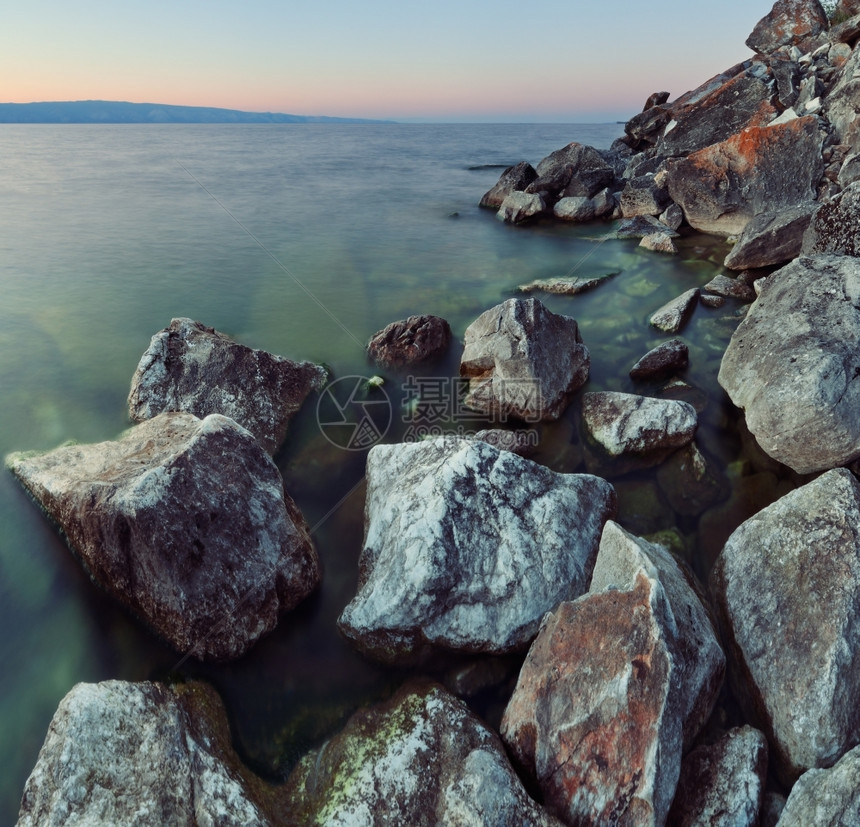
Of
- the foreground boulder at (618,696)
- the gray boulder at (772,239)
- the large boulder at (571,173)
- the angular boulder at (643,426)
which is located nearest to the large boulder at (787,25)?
the large boulder at (571,173)

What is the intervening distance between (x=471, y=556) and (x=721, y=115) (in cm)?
2128

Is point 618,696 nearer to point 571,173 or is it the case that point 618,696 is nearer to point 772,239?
point 772,239

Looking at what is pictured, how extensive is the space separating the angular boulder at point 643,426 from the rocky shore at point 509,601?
1.3 inches

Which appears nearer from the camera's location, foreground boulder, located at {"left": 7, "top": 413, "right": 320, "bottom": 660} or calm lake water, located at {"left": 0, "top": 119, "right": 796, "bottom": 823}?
foreground boulder, located at {"left": 7, "top": 413, "right": 320, "bottom": 660}

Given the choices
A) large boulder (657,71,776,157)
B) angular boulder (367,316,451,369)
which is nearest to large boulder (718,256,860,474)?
angular boulder (367,316,451,369)

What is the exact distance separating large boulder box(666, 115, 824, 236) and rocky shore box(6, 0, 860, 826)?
8.68 meters

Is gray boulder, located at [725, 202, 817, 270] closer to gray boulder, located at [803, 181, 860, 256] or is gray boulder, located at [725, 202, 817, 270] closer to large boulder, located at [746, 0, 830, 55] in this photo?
gray boulder, located at [803, 181, 860, 256]

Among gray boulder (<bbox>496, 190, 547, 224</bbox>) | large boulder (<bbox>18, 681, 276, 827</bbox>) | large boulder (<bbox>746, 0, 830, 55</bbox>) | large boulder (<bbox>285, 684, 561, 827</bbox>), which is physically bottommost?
large boulder (<bbox>285, 684, 561, 827</bbox>)

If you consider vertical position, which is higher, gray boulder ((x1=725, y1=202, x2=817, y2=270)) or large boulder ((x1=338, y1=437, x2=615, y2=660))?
gray boulder ((x1=725, y1=202, x2=817, y2=270))

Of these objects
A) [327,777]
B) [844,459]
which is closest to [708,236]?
[844,459]

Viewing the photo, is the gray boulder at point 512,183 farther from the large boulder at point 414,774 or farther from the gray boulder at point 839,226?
the large boulder at point 414,774

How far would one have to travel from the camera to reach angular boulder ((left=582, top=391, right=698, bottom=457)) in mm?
7219

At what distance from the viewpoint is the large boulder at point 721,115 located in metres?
18.0

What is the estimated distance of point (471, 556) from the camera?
4.95 meters
